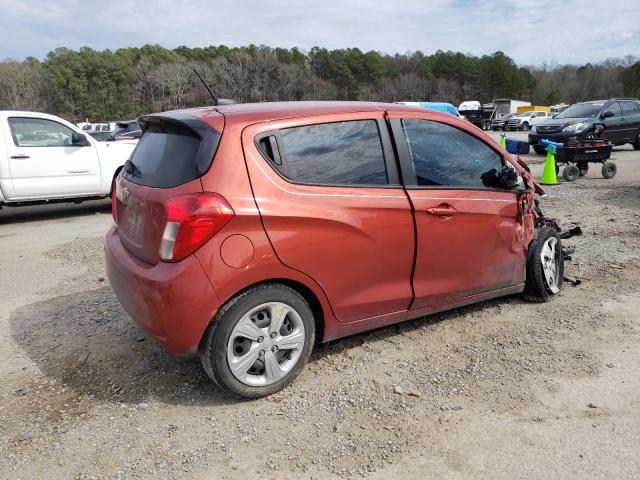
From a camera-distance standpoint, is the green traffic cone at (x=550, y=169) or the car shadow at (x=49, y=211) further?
the green traffic cone at (x=550, y=169)

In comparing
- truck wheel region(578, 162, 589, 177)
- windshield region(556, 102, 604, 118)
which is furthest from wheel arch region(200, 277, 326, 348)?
windshield region(556, 102, 604, 118)

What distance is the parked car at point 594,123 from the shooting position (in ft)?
52.2

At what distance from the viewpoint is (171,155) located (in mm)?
3117

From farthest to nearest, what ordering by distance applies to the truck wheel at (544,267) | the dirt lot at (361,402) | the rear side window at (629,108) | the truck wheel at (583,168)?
the rear side window at (629,108) → the truck wheel at (583,168) → the truck wheel at (544,267) → the dirt lot at (361,402)

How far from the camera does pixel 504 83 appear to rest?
353 ft

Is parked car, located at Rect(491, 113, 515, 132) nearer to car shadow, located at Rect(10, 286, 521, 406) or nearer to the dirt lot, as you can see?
the dirt lot

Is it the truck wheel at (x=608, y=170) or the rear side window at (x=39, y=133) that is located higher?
the rear side window at (x=39, y=133)

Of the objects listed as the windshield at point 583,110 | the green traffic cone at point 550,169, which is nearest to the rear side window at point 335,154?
the green traffic cone at point 550,169

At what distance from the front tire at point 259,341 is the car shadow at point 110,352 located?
0.23 metres

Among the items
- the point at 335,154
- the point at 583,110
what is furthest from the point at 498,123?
the point at 335,154

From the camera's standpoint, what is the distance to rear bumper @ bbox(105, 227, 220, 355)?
274 cm

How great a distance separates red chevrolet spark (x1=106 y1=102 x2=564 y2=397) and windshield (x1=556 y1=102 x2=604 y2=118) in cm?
1553

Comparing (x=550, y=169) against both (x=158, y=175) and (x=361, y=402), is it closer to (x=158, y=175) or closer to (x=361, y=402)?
(x=361, y=402)

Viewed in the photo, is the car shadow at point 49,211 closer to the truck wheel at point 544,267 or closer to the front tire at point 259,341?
the front tire at point 259,341
